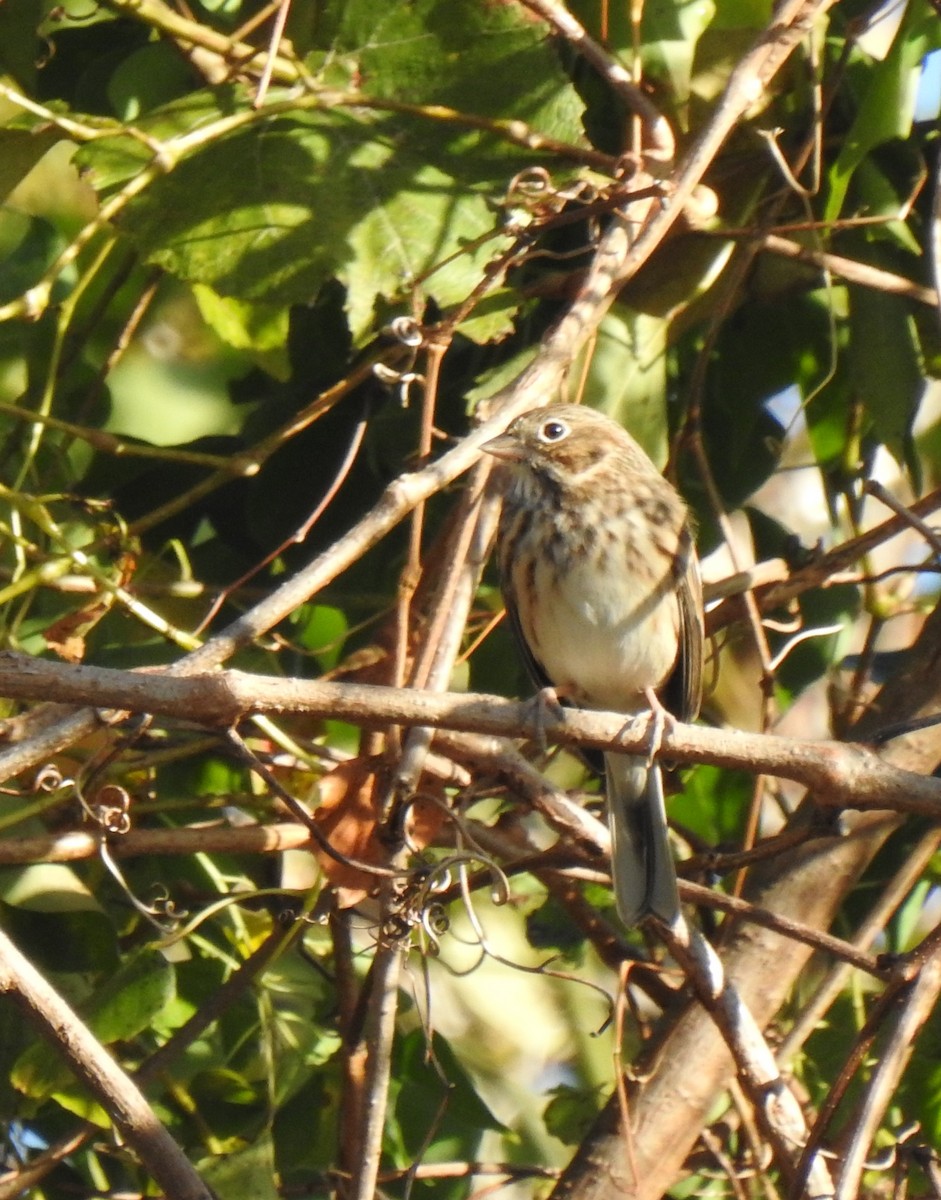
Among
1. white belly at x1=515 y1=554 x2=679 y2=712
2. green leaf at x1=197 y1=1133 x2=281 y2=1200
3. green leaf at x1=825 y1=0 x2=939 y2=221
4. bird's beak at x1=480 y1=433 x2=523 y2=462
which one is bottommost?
green leaf at x1=197 y1=1133 x2=281 y2=1200

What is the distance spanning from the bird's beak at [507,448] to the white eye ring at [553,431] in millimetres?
64

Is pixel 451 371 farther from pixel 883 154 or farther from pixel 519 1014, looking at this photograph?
pixel 519 1014

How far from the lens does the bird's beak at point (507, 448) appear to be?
3866 mm

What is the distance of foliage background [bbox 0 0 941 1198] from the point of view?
11.0ft

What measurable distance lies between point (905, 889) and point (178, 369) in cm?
199

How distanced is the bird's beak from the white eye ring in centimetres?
6

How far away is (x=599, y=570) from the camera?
14.2ft

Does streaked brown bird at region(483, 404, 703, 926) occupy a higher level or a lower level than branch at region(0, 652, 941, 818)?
lower

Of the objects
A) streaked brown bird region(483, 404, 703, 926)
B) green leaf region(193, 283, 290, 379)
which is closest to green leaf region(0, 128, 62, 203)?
green leaf region(193, 283, 290, 379)

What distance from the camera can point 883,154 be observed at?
3.86 metres

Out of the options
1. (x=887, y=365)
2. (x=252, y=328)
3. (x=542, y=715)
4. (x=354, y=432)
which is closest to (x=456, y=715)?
(x=542, y=715)

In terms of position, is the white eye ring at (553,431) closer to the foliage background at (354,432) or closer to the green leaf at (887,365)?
the foliage background at (354,432)

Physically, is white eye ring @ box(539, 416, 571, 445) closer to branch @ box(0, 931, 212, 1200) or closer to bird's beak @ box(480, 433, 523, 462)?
bird's beak @ box(480, 433, 523, 462)

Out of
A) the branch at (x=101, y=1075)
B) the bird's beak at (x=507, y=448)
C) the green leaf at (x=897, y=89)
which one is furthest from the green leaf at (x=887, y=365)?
the branch at (x=101, y=1075)
